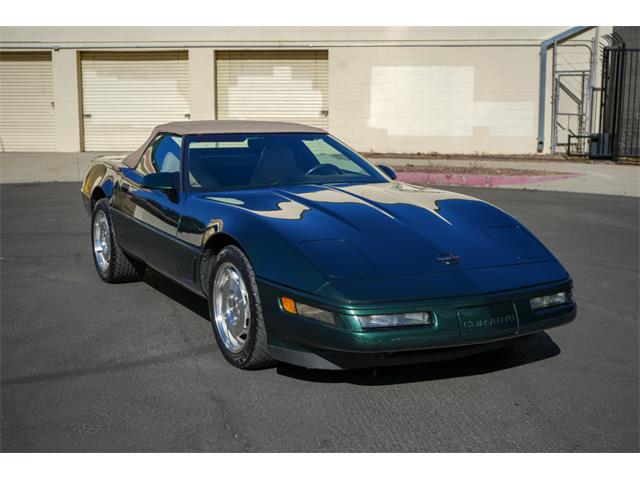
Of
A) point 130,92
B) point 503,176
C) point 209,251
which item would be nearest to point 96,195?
point 209,251

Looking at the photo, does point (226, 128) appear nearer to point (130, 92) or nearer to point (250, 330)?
point (250, 330)

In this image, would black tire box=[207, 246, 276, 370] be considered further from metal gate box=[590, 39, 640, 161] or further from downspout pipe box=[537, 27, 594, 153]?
downspout pipe box=[537, 27, 594, 153]

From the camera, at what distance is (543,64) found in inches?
794

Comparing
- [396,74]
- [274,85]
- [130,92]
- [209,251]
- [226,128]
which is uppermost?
[396,74]

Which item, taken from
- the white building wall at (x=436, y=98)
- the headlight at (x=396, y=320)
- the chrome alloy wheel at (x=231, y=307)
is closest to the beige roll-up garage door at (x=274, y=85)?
the white building wall at (x=436, y=98)

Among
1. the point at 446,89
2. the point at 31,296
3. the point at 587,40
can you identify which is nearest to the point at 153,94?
the point at 446,89

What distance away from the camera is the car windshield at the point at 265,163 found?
17.0 feet

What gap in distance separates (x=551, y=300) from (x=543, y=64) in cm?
1736

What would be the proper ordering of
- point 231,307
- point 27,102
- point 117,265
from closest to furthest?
point 231,307 < point 117,265 < point 27,102

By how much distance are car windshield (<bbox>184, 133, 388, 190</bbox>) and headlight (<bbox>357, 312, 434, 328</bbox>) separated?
68.4 inches

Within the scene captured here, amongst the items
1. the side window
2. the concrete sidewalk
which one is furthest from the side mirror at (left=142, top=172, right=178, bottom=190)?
the concrete sidewalk

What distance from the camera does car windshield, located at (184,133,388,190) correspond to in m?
5.19

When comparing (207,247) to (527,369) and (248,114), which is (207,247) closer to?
A: (527,369)

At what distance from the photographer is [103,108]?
2203 centimetres
